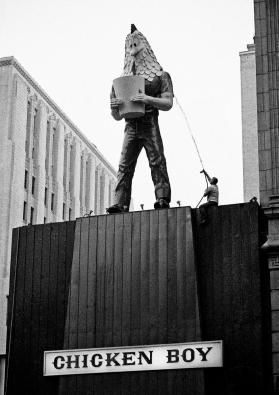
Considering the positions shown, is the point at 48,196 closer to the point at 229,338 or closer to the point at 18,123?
the point at 18,123

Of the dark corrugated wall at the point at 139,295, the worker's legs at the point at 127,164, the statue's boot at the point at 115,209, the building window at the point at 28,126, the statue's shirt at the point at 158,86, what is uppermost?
the building window at the point at 28,126

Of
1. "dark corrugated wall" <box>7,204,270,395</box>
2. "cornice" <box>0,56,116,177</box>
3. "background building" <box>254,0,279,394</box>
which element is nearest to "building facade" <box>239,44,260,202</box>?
"cornice" <box>0,56,116,177</box>

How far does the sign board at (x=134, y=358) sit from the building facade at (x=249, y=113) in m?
36.3

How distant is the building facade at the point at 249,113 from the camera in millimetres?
58062

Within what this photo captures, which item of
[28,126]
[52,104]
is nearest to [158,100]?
[28,126]

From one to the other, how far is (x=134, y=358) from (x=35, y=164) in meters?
65.1

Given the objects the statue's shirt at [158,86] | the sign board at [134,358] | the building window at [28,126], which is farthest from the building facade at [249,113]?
the sign board at [134,358]

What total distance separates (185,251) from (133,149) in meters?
4.02

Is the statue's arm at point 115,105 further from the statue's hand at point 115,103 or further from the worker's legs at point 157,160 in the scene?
the worker's legs at point 157,160

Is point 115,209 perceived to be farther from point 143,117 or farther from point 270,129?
point 270,129

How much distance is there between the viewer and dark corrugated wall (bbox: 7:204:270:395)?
69.3ft

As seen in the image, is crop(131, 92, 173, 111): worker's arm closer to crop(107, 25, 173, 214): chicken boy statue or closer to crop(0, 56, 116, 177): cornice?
crop(107, 25, 173, 214): chicken boy statue

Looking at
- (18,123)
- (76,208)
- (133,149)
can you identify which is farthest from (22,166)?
(133,149)

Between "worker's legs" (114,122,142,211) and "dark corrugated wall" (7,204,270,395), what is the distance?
1.54m
